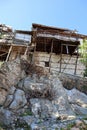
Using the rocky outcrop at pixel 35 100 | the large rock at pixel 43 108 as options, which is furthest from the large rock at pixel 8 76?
the large rock at pixel 43 108

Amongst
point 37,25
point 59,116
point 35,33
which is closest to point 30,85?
point 59,116

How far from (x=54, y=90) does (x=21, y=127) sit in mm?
4669

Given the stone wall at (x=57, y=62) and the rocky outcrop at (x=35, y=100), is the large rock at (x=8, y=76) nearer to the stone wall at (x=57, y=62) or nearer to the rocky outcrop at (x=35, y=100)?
the rocky outcrop at (x=35, y=100)

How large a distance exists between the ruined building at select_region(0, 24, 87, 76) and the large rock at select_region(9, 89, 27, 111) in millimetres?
11293

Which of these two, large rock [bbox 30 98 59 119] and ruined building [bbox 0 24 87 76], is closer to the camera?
large rock [bbox 30 98 59 119]

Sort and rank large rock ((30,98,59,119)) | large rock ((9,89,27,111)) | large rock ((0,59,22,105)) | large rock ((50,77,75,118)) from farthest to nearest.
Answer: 1. large rock ((0,59,22,105))
2. large rock ((50,77,75,118))
3. large rock ((9,89,27,111))
4. large rock ((30,98,59,119))

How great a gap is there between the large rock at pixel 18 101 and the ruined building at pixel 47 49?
37.1 feet

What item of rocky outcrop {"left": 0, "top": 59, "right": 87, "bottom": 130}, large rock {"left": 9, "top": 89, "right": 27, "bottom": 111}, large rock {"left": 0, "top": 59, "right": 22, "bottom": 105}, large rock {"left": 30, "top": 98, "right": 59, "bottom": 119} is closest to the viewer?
rocky outcrop {"left": 0, "top": 59, "right": 87, "bottom": 130}

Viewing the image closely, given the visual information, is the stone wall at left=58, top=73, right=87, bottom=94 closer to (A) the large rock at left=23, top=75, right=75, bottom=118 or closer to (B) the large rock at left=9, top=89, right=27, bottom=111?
(A) the large rock at left=23, top=75, right=75, bottom=118

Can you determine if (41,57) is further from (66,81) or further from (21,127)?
(21,127)

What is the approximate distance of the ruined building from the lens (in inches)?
1102

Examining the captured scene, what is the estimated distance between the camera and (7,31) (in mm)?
33000

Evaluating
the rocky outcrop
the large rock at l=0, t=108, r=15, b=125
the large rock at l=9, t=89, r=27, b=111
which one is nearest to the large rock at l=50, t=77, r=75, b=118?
the rocky outcrop

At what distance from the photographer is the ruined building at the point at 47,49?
1102 inches
